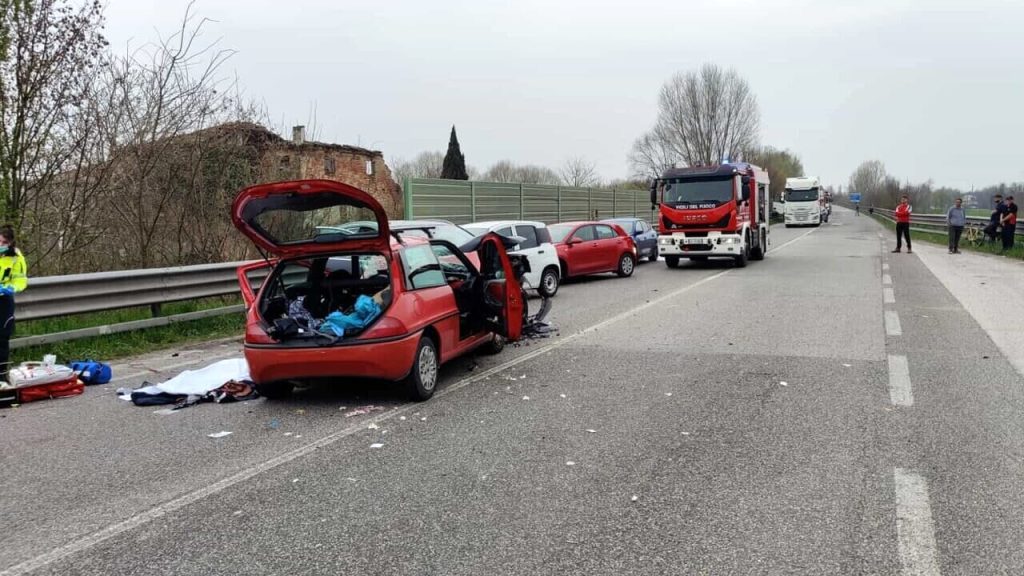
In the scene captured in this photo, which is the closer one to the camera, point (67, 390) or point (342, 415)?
point (342, 415)

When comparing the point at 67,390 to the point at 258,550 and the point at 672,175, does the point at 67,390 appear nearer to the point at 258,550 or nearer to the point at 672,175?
the point at 258,550

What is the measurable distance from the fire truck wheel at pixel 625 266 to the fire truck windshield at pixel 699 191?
2.33m

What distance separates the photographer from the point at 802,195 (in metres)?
51.2


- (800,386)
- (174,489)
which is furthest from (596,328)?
(174,489)

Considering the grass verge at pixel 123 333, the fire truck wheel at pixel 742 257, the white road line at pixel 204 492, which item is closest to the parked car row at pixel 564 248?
the fire truck wheel at pixel 742 257

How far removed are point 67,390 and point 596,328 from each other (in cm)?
635

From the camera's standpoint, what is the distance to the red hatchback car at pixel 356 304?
6.06 metres

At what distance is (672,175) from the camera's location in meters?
19.6

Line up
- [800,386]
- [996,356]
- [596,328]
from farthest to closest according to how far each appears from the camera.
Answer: [596,328], [996,356], [800,386]

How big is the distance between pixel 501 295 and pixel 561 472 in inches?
137

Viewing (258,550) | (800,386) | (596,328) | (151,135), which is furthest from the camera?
(151,135)

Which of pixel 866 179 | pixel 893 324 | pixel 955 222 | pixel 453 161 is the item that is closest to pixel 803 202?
pixel 453 161

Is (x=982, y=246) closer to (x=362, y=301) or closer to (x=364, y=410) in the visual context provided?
(x=362, y=301)

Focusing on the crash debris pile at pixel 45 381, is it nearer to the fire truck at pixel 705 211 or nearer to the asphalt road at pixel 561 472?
the asphalt road at pixel 561 472
